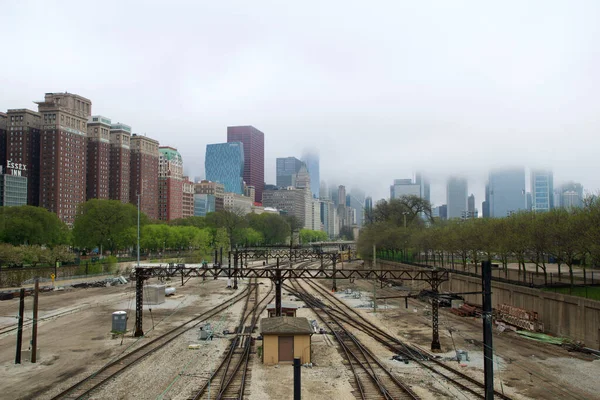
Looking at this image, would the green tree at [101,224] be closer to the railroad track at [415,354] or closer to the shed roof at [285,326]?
the railroad track at [415,354]

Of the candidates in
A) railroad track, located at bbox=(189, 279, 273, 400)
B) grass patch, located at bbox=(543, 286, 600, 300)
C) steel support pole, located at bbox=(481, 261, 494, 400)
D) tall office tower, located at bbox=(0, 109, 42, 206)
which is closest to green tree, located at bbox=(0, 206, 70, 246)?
tall office tower, located at bbox=(0, 109, 42, 206)

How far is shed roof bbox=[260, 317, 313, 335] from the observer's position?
26.7 meters

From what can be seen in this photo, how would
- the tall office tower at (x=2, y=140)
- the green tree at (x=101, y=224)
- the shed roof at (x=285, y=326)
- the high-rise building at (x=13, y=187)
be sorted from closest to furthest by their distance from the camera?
the shed roof at (x=285, y=326), the green tree at (x=101, y=224), the high-rise building at (x=13, y=187), the tall office tower at (x=2, y=140)

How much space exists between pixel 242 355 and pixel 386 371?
9.51 m

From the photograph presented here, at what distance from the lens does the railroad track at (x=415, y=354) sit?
2210cm

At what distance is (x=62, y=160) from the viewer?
13488 centimetres

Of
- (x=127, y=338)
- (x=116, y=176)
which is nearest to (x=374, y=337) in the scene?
(x=127, y=338)

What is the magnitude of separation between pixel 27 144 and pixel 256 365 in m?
144

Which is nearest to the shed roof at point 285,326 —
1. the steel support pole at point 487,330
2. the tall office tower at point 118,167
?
the steel support pole at point 487,330

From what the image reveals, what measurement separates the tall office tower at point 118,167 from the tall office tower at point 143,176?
679 centimetres

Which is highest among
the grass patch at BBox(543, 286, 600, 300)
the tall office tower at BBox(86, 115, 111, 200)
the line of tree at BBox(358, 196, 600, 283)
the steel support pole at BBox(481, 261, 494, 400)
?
the tall office tower at BBox(86, 115, 111, 200)

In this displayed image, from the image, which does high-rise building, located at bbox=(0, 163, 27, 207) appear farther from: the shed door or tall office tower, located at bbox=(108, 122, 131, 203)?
the shed door

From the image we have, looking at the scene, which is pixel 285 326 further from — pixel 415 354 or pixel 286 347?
pixel 415 354

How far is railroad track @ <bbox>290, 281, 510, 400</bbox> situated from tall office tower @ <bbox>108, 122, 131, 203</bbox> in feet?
436
